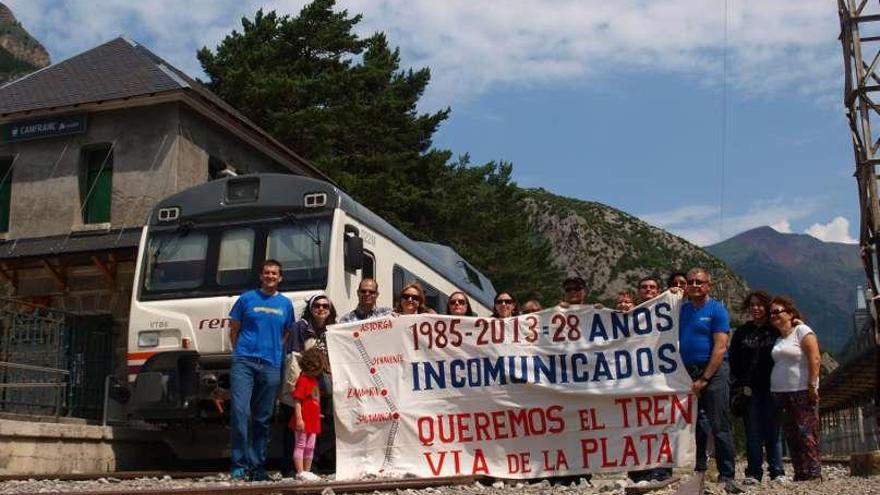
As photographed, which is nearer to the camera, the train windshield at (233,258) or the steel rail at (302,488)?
the steel rail at (302,488)

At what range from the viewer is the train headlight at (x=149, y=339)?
11445mm

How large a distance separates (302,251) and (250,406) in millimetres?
2381

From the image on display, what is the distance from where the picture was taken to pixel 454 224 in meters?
38.5

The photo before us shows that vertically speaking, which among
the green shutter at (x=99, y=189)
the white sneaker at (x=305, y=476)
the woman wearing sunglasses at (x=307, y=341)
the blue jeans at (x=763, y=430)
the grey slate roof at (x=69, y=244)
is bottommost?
the white sneaker at (x=305, y=476)

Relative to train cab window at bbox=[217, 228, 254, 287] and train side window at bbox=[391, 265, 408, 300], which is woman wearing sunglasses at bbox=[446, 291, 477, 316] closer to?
train cab window at bbox=[217, 228, 254, 287]

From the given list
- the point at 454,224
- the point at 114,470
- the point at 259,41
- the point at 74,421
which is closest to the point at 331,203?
the point at 114,470

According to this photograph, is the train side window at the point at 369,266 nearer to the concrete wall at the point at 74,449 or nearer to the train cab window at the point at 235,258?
the train cab window at the point at 235,258

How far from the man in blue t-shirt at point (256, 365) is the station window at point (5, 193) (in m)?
13.9

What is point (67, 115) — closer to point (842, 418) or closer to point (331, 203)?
point (331, 203)

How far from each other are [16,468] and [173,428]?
1.71 meters

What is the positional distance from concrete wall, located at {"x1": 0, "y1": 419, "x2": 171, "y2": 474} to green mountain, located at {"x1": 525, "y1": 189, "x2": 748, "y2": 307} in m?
121

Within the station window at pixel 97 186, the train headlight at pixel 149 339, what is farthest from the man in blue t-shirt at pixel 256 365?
the station window at pixel 97 186

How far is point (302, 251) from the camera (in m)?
11.5

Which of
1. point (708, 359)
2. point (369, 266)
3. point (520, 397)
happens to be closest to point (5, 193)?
point (369, 266)
